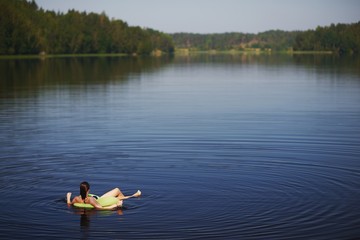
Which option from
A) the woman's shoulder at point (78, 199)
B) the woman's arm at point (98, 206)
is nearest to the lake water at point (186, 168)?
the woman's arm at point (98, 206)

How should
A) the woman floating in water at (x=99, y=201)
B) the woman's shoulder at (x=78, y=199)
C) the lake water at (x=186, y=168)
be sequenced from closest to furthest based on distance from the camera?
the lake water at (x=186, y=168), the woman floating in water at (x=99, y=201), the woman's shoulder at (x=78, y=199)

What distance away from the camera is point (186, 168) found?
77.4 feet

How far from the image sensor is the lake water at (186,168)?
16609 millimetres

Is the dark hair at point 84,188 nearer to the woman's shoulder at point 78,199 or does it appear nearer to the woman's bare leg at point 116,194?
the woman's shoulder at point 78,199

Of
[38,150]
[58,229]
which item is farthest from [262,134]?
[58,229]

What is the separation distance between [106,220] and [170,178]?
16.4 feet

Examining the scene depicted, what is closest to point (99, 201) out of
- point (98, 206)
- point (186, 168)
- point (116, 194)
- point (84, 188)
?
point (98, 206)

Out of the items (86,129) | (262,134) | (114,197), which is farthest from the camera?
(86,129)

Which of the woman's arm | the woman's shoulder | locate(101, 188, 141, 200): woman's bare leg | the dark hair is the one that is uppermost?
the dark hair

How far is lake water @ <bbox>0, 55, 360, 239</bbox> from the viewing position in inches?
654

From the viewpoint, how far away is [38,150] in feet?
89.4

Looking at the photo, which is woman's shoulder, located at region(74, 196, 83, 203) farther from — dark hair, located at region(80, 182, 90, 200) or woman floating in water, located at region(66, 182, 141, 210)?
dark hair, located at region(80, 182, 90, 200)

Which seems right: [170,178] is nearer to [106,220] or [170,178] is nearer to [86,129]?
[106,220]

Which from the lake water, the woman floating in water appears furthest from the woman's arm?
the lake water
